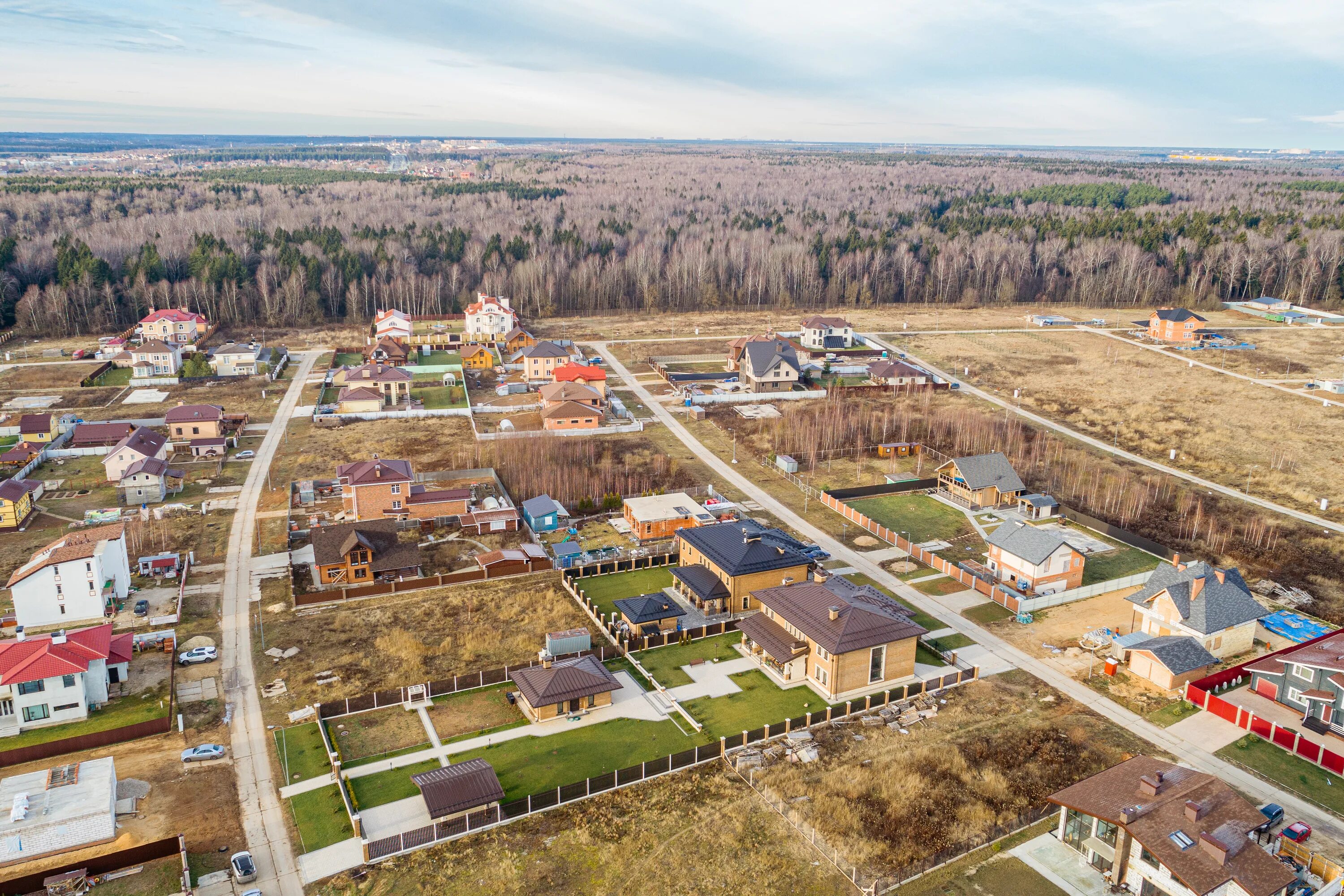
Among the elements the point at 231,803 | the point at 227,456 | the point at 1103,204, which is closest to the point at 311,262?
the point at 227,456

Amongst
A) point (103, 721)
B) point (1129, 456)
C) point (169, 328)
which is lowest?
point (103, 721)

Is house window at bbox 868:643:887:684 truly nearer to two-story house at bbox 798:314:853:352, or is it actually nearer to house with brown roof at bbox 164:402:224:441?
house with brown roof at bbox 164:402:224:441

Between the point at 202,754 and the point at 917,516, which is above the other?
the point at 917,516

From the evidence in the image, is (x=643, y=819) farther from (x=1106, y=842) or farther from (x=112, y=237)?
(x=112, y=237)

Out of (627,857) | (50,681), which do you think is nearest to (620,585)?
(627,857)

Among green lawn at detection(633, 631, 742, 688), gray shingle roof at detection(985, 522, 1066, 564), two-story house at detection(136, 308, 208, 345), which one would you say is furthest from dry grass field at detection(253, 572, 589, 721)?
two-story house at detection(136, 308, 208, 345)

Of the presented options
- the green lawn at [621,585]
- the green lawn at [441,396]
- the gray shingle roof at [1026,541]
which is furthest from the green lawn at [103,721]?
the green lawn at [441,396]

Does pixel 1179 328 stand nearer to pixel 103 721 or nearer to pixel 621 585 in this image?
pixel 621 585
